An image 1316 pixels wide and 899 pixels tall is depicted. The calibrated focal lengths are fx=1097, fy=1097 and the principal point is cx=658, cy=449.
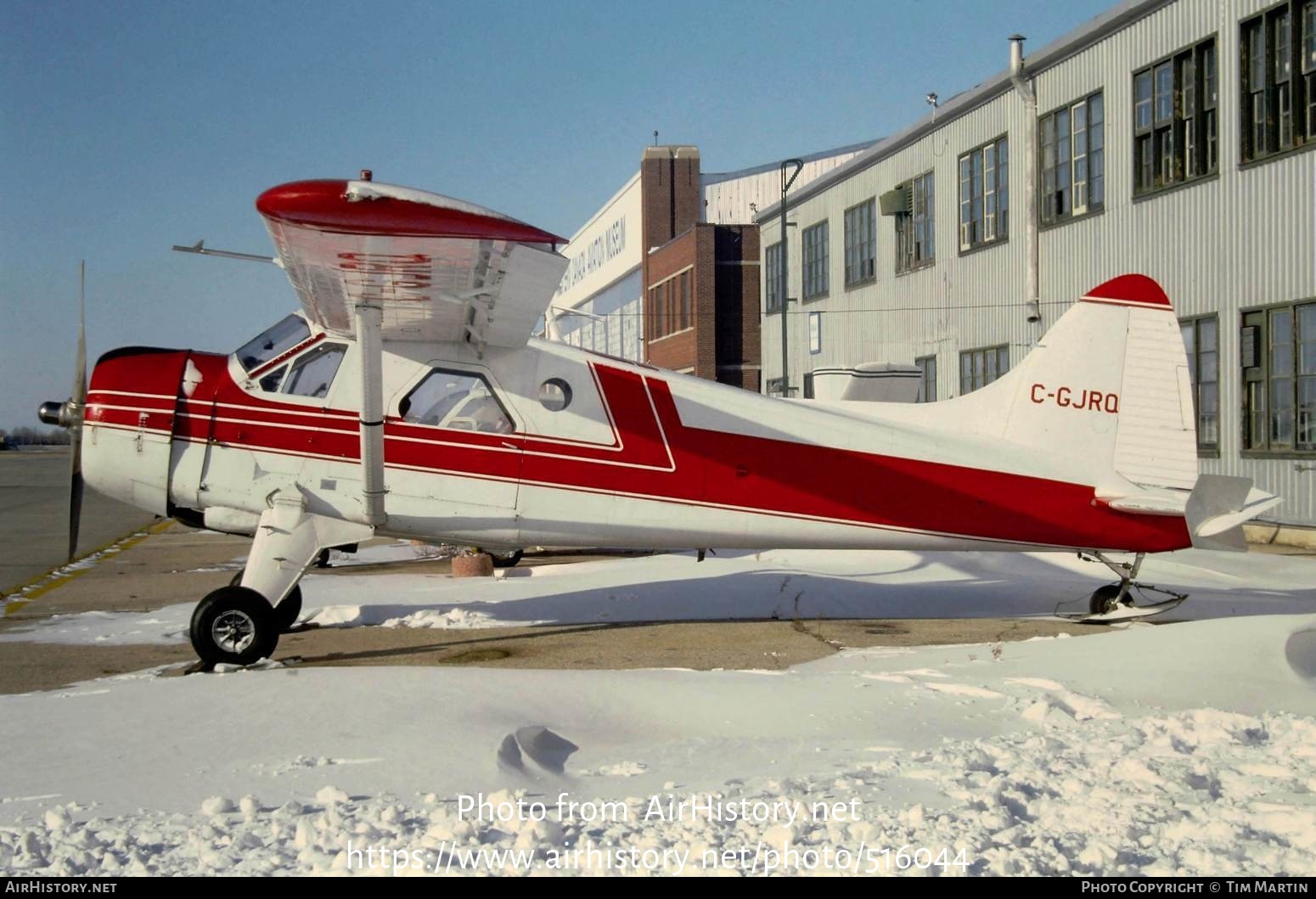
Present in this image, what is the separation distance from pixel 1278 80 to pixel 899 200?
419 inches

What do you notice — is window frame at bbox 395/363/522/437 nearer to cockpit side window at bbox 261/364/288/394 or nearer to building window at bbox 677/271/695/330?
cockpit side window at bbox 261/364/288/394

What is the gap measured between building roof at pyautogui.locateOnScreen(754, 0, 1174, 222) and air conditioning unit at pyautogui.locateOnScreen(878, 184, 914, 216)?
92cm

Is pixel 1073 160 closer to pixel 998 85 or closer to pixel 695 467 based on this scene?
pixel 998 85

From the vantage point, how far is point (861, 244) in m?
26.8

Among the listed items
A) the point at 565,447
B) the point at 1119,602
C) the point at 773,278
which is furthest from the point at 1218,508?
the point at 773,278

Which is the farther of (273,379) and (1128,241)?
(1128,241)

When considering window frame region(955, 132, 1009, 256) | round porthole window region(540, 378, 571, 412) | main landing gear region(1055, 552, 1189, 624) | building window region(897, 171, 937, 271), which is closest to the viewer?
round porthole window region(540, 378, 571, 412)

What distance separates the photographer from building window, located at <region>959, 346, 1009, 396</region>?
20.2m

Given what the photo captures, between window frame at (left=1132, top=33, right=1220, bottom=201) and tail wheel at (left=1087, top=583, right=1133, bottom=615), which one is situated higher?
window frame at (left=1132, top=33, right=1220, bottom=201)

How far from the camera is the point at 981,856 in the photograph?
3043 mm

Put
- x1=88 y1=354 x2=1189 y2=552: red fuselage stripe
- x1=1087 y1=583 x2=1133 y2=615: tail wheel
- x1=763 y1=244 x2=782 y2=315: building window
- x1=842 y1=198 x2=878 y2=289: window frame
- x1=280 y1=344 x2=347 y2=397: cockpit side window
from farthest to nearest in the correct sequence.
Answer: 1. x1=763 y1=244 x2=782 y2=315: building window
2. x1=842 y1=198 x2=878 y2=289: window frame
3. x1=1087 y1=583 x2=1133 y2=615: tail wheel
4. x1=280 y1=344 x2=347 y2=397: cockpit side window
5. x1=88 y1=354 x2=1189 y2=552: red fuselage stripe

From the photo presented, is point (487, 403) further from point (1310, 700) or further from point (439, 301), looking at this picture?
point (1310, 700)

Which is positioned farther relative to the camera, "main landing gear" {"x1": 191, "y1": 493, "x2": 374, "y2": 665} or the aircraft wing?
"main landing gear" {"x1": 191, "y1": 493, "x2": 374, "y2": 665}

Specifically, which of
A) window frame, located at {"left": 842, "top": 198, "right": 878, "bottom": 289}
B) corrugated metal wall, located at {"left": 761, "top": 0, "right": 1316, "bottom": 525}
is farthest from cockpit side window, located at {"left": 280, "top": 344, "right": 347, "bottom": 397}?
window frame, located at {"left": 842, "top": 198, "right": 878, "bottom": 289}
